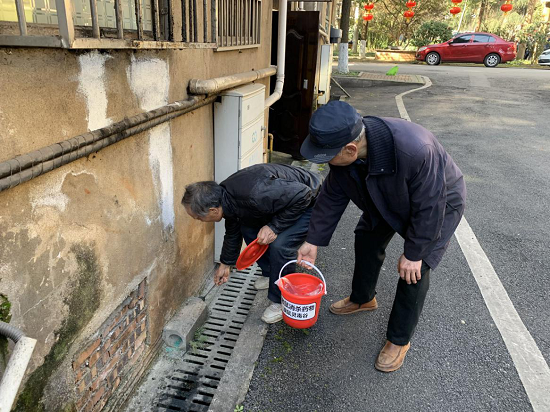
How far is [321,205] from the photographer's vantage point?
309 centimetres

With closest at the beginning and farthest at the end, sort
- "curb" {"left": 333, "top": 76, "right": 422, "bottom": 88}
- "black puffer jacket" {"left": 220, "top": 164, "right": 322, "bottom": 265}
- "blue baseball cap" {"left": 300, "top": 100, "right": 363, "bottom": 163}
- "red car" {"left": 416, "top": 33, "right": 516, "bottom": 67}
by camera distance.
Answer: "blue baseball cap" {"left": 300, "top": 100, "right": 363, "bottom": 163} → "black puffer jacket" {"left": 220, "top": 164, "right": 322, "bottom": 265} → "curb" {"left": 333, "top": 76, "right": 422, "bottom": 88} → "red car" {"left": 416, "top": 33, "right": 516, "bottom": 67}

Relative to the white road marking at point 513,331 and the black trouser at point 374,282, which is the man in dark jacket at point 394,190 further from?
the white road marking at point 513,331

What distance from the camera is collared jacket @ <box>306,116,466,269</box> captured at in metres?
2.39

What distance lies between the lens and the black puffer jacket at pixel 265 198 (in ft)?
10.2

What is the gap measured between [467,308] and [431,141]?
1.82 metres

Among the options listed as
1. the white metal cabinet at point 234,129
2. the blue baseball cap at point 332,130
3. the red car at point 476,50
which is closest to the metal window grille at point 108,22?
the white metal cabinet at point 234,129

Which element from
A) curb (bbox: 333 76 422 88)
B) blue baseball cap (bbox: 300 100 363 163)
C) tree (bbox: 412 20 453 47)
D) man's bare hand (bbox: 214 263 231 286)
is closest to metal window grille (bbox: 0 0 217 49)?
blue baseball cap (bbox: 300 100 363 163)

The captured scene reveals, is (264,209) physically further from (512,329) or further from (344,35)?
(344,35)

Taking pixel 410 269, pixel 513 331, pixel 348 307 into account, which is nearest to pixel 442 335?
pixel 513 331

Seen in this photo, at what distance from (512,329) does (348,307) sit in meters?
1.25

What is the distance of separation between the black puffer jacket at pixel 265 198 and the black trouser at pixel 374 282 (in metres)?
0.52

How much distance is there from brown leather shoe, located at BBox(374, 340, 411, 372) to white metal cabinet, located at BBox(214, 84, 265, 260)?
5.95 feet

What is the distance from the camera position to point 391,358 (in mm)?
3029

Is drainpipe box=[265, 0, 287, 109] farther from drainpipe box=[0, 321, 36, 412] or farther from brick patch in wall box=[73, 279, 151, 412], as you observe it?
drainpipe box=[0, 321, 36, 412]
